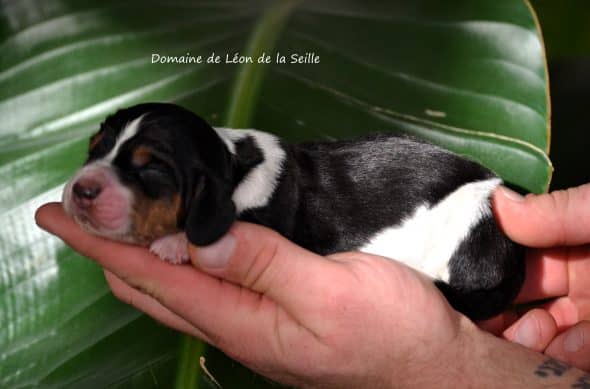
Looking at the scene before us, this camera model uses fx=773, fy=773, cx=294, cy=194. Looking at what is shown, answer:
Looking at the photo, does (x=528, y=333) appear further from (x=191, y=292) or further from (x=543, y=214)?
(x=191, y=292)

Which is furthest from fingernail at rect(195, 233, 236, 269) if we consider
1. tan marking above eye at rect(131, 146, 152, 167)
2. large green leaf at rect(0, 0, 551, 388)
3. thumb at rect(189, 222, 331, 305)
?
large green leaf at rect(0, 0, 551, 388)

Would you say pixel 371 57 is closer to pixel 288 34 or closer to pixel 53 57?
pixel 288 34

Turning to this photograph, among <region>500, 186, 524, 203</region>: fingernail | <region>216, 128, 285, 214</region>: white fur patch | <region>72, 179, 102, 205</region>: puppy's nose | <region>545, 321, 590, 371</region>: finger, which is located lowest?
<region>545, 321, 590, 371</region>: finger

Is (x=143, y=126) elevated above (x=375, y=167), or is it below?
above

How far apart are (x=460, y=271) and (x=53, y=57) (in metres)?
1.55

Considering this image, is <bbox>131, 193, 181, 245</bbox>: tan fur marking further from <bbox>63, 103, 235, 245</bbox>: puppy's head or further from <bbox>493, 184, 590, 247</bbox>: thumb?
<bbox>493, 184, 590, 247</bbox>: thumb

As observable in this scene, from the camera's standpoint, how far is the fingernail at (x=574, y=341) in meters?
2.43

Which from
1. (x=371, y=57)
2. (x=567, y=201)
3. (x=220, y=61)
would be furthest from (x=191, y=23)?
(x=567, y=201)

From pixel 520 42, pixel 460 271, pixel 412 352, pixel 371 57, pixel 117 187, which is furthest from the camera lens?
pixel 371 57

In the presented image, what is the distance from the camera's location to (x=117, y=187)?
1.85 metres

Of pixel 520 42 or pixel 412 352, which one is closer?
pixel 412 352

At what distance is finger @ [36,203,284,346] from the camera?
1920 millimetres

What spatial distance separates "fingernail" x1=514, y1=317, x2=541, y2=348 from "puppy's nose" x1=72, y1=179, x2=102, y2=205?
55.6 inches

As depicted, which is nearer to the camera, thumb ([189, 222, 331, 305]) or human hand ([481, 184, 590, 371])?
thumb ([189, 222, 331, 305])
